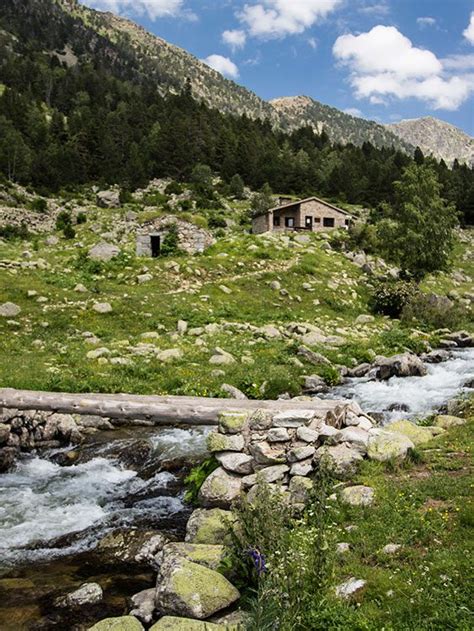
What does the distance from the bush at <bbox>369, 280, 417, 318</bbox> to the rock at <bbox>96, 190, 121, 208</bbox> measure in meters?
43.2

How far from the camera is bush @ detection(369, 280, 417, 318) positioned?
2994 centimetres

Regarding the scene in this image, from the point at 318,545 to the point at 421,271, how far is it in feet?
117

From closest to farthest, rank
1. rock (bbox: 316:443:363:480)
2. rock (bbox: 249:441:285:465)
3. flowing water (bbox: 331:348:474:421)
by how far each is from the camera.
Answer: rock (bbox: 316:443:363:480) < rock (bbox: 249:441:285:465) < flowing water (bbox: 331:348:474:421)

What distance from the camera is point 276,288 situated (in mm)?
29875

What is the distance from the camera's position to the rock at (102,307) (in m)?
22.9

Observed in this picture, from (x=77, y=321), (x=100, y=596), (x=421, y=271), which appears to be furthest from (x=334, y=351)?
(x=421, y=271)

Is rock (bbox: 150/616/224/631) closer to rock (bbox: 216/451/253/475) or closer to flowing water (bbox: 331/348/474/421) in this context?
rock (bbox: 216/451/253/475)

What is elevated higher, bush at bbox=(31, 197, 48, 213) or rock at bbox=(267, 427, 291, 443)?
bush at bbox=(31, 197, 48, 213)

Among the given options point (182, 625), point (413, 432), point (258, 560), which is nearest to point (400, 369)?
point (413, 432)

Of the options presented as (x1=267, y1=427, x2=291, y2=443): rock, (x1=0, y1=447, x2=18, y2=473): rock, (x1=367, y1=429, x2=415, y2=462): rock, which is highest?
(x1=267, y1=427, x2=291, y2=443): rock

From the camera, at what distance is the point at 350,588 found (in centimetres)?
605

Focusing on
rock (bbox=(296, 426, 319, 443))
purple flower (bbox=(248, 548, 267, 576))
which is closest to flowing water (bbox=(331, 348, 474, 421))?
rock (bbox=(296, 426, 319, 443))

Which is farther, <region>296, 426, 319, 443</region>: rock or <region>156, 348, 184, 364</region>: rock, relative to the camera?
<region>156, 348, 184, 364</region>: rock

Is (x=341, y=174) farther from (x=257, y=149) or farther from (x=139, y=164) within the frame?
(x=139, y=164)
